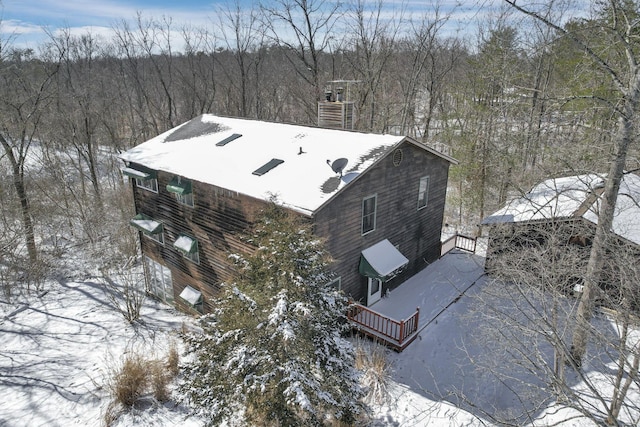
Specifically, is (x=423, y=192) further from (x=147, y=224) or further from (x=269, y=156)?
(x=147, y=224)

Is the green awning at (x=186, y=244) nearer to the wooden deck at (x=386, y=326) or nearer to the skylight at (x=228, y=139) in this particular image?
the skylight at (x=228, y=139)

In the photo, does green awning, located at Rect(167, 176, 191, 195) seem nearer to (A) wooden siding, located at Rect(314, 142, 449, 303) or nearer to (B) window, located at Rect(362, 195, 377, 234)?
(A) wooden siding, located at Rect(314, 142, 449, 303)

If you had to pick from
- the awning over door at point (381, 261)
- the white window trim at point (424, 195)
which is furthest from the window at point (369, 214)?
the white window trim at point (424, 195)

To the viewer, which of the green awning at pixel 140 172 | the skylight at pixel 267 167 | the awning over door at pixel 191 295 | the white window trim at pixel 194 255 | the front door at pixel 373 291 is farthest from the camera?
the green awning at pixel 140 172

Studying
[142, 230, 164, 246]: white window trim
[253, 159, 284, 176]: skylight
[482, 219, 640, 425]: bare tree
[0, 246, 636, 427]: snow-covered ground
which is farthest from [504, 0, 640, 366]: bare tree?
[142, 230, 164, 246]: white window trim

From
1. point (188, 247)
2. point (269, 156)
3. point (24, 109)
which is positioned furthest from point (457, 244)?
point (24, 109)
